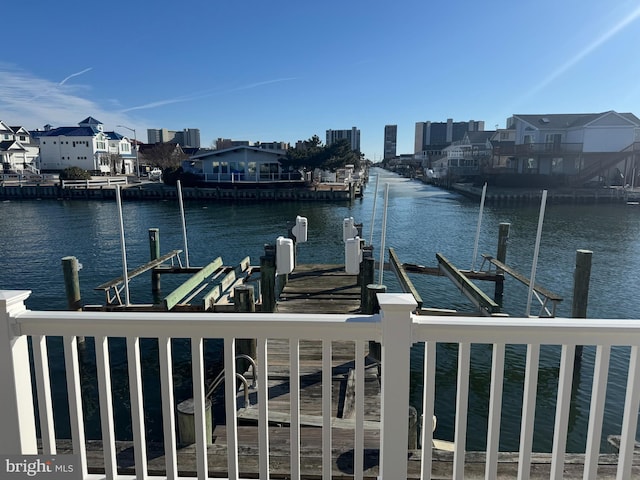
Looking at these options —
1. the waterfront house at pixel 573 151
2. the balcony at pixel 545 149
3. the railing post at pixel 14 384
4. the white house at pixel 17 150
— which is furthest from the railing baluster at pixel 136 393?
the white house at pixel 17 150

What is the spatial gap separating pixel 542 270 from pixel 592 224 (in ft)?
53.7

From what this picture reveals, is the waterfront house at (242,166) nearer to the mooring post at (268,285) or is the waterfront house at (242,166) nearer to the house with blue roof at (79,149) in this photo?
the house with blue roof at (79,149)

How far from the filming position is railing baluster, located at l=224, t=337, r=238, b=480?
2.14 metres

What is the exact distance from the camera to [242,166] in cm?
4884

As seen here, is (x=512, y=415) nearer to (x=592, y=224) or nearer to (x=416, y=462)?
(x=416, y=462)

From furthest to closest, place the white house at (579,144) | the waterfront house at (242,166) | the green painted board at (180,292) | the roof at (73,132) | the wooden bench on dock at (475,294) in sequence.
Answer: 1. the roof at (73,132)
2. the waterfront house at (242,166)
3. the white house at (579,144)
4. the green painted board at (180,292)
5. the wooden bench on dock at (475,294)

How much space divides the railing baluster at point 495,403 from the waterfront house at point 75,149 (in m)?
70.5

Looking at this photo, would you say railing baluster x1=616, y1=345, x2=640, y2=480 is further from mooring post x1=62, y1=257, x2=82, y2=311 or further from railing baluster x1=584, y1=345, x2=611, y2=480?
mooring post x1=62, y1=257, x2=82, y2=311

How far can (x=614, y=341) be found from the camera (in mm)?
1983

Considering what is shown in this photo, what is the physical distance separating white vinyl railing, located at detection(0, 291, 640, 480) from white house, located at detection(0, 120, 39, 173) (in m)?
74.4

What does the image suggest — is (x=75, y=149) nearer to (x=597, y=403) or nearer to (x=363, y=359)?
(x=363, y=359)

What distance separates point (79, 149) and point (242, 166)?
3284cm

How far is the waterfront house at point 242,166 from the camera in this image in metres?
48.2

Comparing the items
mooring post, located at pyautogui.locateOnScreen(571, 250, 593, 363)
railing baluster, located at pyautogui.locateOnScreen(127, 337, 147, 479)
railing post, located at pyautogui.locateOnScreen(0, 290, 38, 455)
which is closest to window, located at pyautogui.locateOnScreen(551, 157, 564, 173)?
mooring post, located at pyautogui.locateOnScreen(571, 250, 593, 363)
